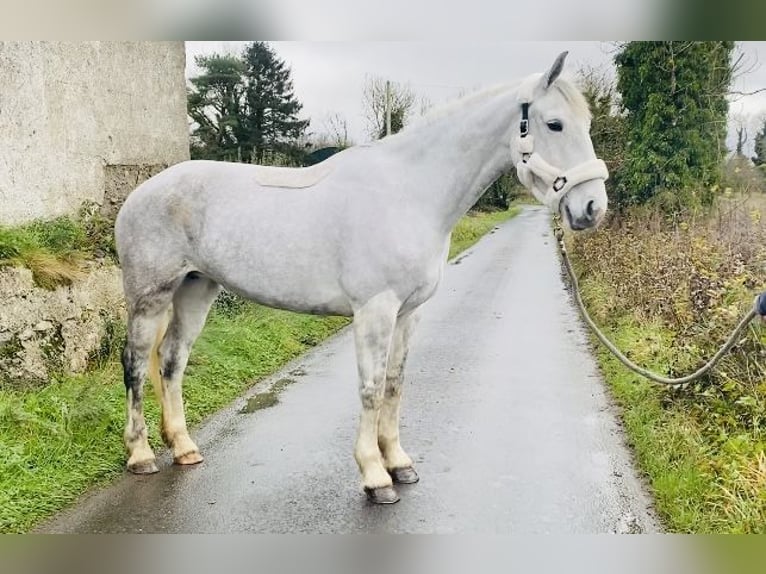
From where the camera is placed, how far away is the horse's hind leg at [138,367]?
9.46 ft

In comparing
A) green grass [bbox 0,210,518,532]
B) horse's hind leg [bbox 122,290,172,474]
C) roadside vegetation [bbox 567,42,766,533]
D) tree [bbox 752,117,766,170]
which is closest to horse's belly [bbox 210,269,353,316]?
horse's hind leg [bbox 122,290,172,474]

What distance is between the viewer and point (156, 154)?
3232mm

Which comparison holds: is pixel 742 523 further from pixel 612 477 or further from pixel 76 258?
pixel 76 258

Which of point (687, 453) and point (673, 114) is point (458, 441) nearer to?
point (687, 453)

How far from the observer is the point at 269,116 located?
316cm

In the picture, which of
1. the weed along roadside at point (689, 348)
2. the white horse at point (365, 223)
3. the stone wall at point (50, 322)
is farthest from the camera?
the stone wall at point (50, 322)

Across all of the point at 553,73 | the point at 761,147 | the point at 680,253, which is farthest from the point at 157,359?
the point at 761,147

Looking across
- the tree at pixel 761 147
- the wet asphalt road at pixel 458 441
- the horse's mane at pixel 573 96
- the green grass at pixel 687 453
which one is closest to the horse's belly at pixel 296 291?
the wet asphalt road at pixel 458 441

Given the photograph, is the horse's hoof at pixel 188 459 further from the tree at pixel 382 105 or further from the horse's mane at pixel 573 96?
the horse's mane at pixel 573 96

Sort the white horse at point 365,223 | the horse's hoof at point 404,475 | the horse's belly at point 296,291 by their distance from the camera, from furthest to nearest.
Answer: the horse's hoof at point 404,475 → the horse's belly at point 296,291 → the white horse at point 365,223

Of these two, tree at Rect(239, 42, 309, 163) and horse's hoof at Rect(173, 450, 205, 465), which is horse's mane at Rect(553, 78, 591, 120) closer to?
tree at Rect(239, 42, 309, 163)

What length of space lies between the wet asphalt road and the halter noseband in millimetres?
524

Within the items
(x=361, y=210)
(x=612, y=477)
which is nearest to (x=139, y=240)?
(x=361, y=210)

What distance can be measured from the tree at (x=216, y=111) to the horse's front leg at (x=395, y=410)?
1.21 metres
